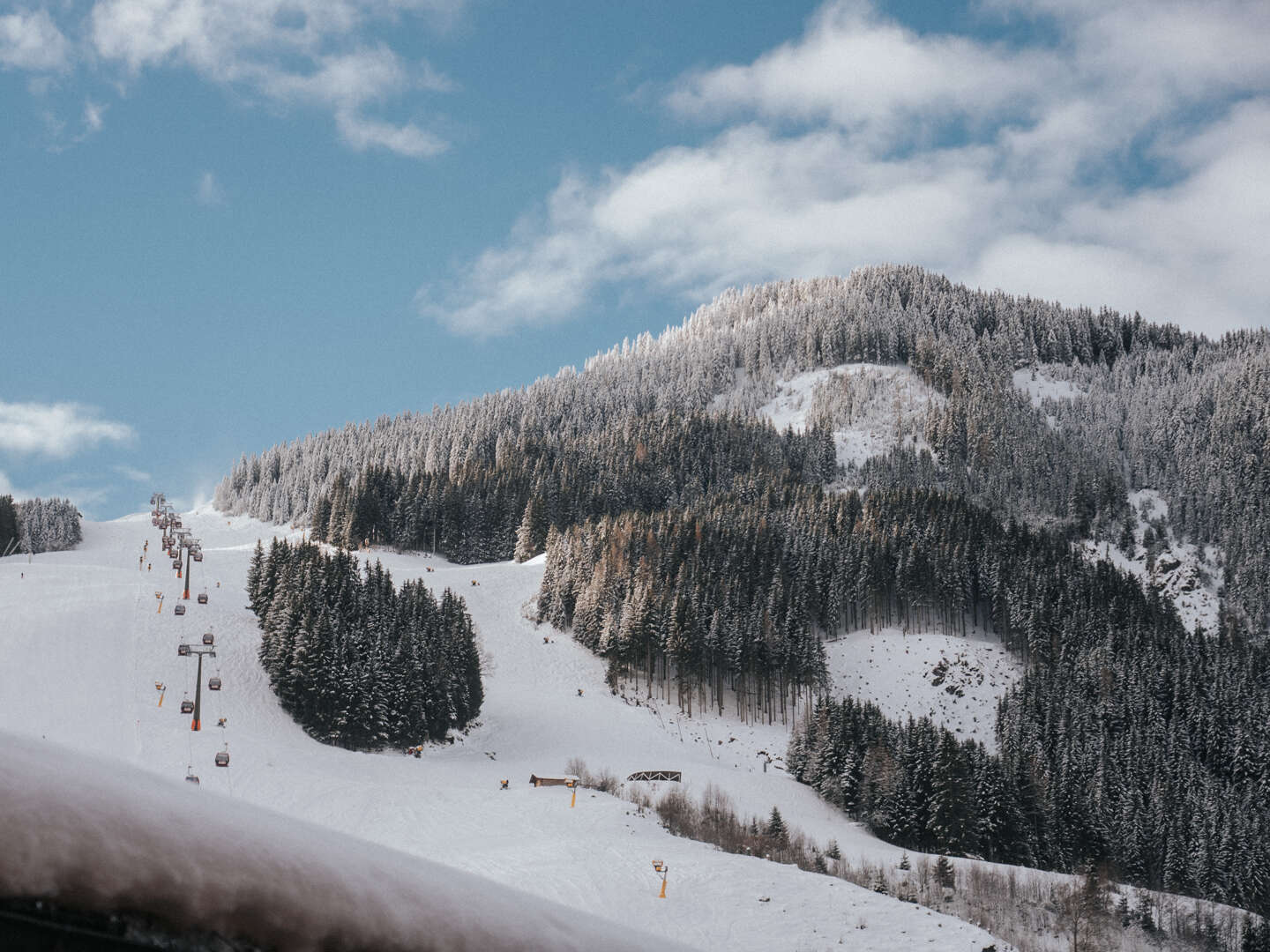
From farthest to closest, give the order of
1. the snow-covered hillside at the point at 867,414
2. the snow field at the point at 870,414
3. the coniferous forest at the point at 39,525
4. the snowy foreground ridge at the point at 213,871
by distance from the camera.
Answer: the snow-covered hillside at the point at 867,414 → the snow field at the point at 870,414 → the coniferous forest at the point at 39,525 → the snowy foreground ridge at the point at 213,871

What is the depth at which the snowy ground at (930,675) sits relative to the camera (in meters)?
92.1

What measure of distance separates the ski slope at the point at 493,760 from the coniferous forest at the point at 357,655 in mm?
1746

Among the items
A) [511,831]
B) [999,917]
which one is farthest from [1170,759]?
[511,831]

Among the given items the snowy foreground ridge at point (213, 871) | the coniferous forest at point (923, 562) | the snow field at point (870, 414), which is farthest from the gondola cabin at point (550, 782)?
the snow field at point (870, 414)

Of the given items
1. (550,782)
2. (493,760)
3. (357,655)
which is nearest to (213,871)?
(550,782)

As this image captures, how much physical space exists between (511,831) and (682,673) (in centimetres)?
5298

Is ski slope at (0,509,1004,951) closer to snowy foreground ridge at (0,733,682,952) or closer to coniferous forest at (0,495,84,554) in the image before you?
snowy foreground ridge at (0,733,682,952)

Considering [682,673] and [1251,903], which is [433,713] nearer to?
[682,673]

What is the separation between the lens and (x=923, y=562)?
11112cm

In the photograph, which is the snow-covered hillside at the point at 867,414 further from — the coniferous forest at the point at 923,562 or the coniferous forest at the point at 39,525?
the coniferous forest at the point at 39,525

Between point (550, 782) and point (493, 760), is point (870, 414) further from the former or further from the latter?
point (550, 782)

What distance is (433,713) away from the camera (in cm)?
6297

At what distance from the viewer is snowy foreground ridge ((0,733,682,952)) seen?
91 centimetres

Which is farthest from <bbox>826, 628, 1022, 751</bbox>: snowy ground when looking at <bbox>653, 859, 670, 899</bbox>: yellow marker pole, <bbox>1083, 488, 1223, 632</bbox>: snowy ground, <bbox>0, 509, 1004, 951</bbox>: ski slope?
<bbox>653, 859, 670, 899</bbox>: yellow marker pole
